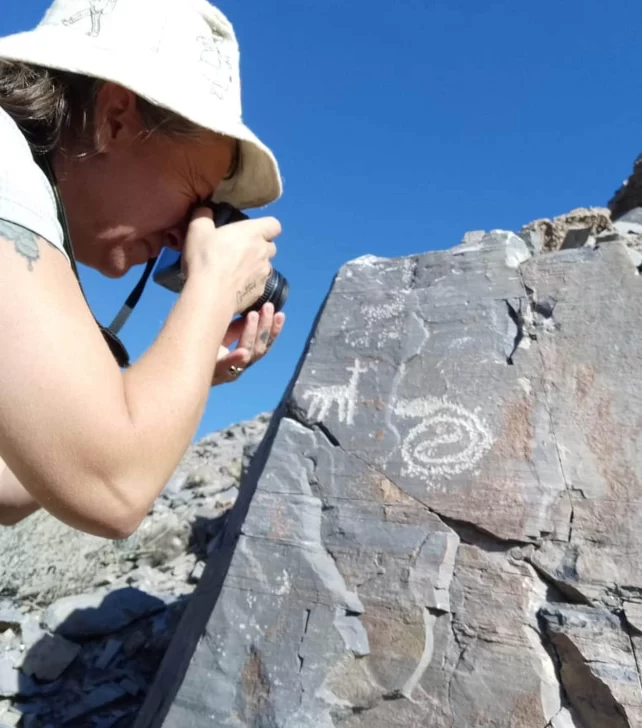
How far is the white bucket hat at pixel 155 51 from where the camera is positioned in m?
1.25

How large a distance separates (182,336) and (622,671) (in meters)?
1.55

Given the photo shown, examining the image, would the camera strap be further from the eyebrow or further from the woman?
the eyebrow

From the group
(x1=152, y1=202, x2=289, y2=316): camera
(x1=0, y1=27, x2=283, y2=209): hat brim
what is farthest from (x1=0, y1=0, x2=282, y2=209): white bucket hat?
(x1=152, y1=202, x2=289, y2=316): camera

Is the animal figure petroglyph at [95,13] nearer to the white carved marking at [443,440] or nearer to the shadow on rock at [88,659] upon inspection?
the white carved marking at [443,440]

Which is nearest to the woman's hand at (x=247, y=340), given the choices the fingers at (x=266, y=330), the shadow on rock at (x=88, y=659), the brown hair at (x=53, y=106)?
the fingers at (x=266, y=330)

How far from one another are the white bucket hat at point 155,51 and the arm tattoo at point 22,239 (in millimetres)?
422

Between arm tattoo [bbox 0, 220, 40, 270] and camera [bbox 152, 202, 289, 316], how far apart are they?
1.53 ft

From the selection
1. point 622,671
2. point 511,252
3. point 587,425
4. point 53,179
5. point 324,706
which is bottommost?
point 324,706

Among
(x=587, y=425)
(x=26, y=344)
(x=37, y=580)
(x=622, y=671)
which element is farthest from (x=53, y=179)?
(x=37, y=580)

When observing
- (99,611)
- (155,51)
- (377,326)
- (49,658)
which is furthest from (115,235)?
(99,611)

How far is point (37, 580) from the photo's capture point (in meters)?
4.09

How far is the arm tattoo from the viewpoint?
3.08ft

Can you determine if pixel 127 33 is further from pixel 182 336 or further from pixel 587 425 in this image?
pixel 587 425

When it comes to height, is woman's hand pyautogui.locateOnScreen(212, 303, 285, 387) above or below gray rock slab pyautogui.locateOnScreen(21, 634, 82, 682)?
above
